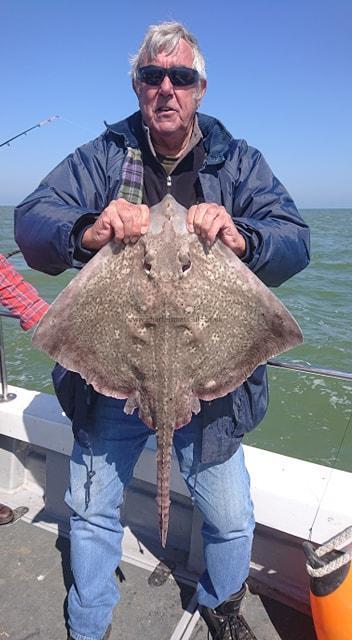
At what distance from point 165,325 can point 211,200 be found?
2.39ft

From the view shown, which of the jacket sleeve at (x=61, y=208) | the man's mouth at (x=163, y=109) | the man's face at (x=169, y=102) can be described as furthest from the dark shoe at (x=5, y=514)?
the man's mouth at (x=163, y=109)

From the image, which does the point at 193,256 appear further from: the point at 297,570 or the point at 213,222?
the point at 297,570

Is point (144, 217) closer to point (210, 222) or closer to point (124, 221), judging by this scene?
point (124, 221)

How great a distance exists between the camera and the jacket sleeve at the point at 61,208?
227 centimetres

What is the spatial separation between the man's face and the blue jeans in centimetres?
145

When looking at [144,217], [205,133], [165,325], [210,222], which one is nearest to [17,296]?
[205,133]

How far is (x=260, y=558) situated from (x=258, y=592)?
0.70 feet

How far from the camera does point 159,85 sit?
248 centimetres

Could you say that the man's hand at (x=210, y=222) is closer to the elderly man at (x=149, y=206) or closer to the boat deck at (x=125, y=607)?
the elderly man at (x=149, y=206)

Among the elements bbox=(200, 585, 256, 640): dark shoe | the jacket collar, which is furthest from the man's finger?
bbox=(200, 585, 256, 640): dark shoe

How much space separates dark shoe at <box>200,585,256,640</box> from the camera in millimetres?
2998

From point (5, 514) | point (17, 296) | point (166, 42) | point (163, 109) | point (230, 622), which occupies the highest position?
point (166, 42)

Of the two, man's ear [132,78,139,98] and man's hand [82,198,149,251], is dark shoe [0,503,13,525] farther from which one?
man's ear [132,78,139,98]

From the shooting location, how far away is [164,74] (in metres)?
2.47
